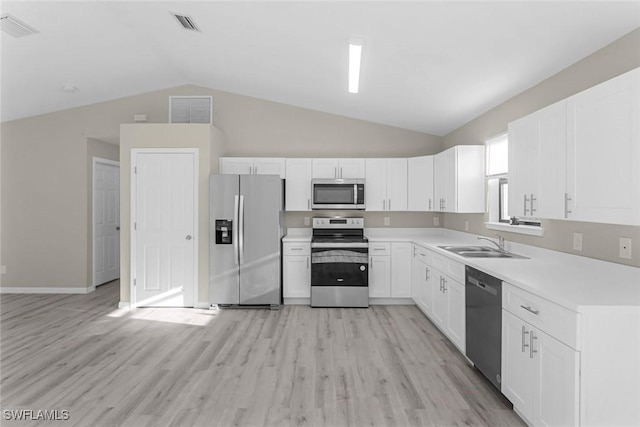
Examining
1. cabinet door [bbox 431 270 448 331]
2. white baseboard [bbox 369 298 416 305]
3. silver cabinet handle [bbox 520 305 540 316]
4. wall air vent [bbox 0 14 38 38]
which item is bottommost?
white baseboard [bbox 369 298 416 305]

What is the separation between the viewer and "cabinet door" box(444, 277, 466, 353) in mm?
3115

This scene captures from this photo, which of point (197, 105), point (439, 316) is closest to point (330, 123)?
point (197, 105)

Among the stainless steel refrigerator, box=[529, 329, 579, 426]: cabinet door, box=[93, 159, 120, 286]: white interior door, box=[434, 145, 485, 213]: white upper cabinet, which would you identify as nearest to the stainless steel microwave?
the stainless steel refrigerator

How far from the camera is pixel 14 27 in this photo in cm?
334

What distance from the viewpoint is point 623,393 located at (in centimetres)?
169

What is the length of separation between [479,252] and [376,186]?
2.01 meters

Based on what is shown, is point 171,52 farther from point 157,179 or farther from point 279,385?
point 279,385

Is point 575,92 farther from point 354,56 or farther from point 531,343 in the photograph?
point 531,343


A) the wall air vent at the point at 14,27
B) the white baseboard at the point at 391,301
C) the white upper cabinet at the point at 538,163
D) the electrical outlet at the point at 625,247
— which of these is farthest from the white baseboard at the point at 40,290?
the electrical outlet at the point at 625,247

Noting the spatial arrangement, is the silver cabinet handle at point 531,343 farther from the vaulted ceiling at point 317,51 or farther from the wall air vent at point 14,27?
the wall air vent at point 14,27

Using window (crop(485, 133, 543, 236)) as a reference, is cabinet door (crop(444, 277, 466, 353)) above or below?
below

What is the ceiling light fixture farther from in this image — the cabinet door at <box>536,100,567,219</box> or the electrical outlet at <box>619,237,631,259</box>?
the electrical outlet at <box>619,237,631,259</box>

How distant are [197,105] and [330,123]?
2.09 metres

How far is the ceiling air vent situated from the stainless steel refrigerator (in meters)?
1.81
